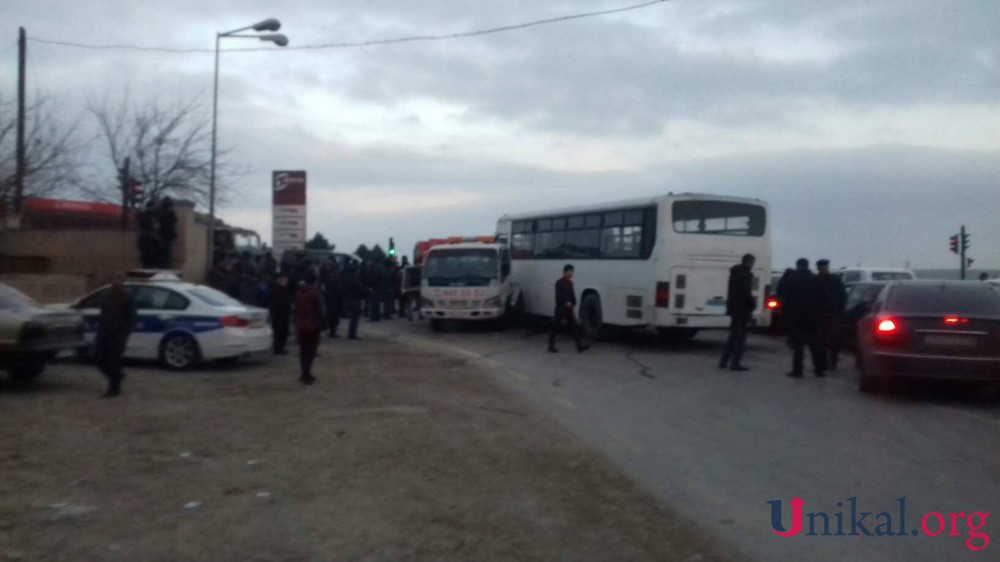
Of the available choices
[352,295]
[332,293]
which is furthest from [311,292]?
[332,293]

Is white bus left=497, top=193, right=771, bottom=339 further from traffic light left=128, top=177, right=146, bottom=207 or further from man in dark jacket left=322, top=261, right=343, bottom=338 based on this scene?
traffic light left=128, top=177, right=146, bottom=207

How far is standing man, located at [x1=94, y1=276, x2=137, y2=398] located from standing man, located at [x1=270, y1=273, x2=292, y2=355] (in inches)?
240

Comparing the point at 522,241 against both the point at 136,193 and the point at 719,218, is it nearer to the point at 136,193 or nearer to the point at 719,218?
the point at 719,218

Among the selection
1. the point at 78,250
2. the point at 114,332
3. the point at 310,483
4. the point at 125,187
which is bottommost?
the point at 310,483

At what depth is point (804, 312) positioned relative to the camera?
1582 centimetres

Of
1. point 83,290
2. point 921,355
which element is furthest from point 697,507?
point 83,290

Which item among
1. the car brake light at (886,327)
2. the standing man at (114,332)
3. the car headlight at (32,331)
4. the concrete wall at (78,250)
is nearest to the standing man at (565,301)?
the car brake light at (886,327)

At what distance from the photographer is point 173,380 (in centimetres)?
1568

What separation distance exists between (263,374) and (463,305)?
971cm

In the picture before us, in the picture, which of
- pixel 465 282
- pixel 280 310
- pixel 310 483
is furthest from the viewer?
pixel 465 282

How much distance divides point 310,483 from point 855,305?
Result: 14.7m

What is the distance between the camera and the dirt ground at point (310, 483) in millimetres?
6789

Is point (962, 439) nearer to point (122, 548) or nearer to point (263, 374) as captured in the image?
point (122, 548)

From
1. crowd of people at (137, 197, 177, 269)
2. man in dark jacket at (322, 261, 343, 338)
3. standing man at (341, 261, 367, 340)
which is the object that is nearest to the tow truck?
standing man at (341, 261, 367, 340)
